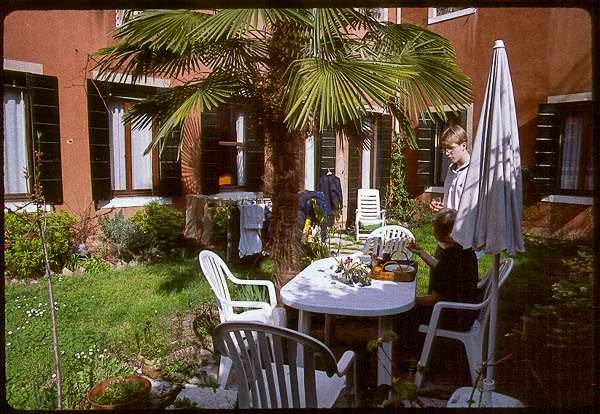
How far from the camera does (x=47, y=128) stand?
5.01m

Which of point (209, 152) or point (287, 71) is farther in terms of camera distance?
point (209, 152)

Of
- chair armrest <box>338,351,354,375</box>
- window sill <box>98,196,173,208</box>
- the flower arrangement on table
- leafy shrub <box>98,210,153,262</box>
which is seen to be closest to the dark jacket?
window sill <box>98,196,173,208</box>

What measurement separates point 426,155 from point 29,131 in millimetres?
6186

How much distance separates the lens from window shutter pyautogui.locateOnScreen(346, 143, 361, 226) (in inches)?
335

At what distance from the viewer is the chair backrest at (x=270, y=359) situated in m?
1.77

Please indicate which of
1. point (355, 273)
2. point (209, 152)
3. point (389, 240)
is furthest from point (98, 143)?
point (355, 273)

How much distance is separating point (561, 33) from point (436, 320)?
18.1 feet

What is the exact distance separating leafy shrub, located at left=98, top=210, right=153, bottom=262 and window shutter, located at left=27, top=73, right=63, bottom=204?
0.63 m

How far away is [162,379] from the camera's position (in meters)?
3.02

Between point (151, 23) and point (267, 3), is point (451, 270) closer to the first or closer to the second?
point (267, 3)

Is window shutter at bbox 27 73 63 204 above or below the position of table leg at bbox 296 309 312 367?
above

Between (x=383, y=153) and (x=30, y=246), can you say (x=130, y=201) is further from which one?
(x=383, y=153)

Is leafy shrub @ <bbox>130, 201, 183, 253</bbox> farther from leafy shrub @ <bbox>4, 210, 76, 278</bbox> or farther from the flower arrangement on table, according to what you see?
the flower arrangement on table

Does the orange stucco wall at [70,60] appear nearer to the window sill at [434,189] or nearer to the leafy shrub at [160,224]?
the leafy shrub at [160,224]
